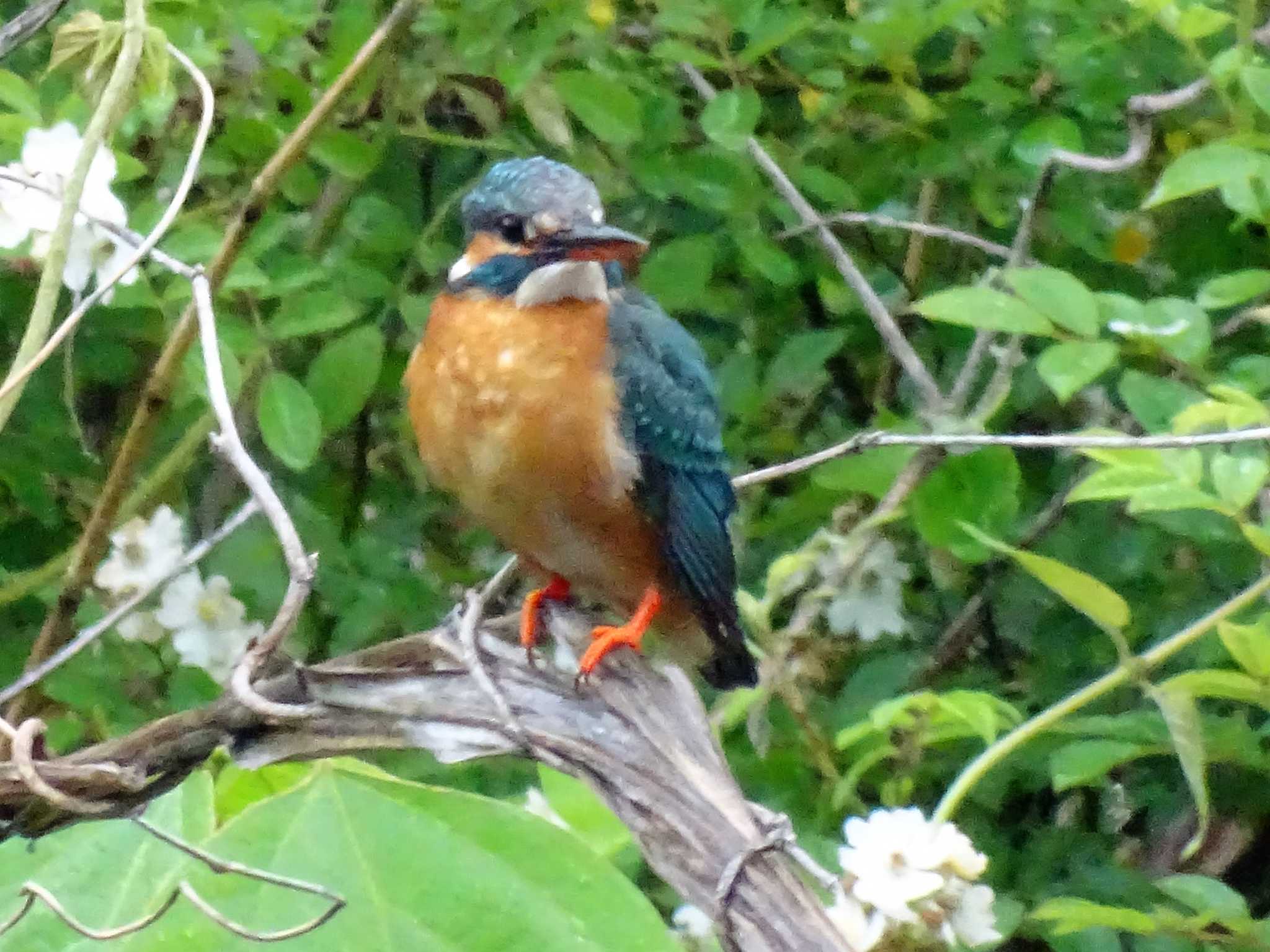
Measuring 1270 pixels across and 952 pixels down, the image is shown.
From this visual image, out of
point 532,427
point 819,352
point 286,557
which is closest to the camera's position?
point 286,557

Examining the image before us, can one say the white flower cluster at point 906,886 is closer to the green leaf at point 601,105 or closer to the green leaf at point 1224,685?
the green leaf at point 1224,685

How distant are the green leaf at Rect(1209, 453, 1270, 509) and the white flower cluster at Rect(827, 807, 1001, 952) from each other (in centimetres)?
26

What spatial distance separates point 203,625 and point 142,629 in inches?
2.7

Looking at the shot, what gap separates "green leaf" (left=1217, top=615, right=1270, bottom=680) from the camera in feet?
2.96

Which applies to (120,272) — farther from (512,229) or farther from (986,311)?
(986,311)

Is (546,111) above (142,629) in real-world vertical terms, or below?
above

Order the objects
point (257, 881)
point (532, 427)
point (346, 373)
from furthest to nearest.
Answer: point (346, 373) → point (532, 427) → point (257, 881)

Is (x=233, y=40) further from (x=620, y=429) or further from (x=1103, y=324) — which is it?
(x=1103, y=324)

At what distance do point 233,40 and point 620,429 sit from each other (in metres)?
0.46

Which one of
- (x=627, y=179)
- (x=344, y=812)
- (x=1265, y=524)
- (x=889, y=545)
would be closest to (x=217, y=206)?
(x=627, y=179)

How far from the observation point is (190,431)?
1292 millimetres

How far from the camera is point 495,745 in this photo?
75 cm

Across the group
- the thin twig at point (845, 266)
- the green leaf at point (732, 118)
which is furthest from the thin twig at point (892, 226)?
the green leaf at point (732, 118)

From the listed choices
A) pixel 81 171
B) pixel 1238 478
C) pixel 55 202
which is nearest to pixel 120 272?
pixel 81 171
